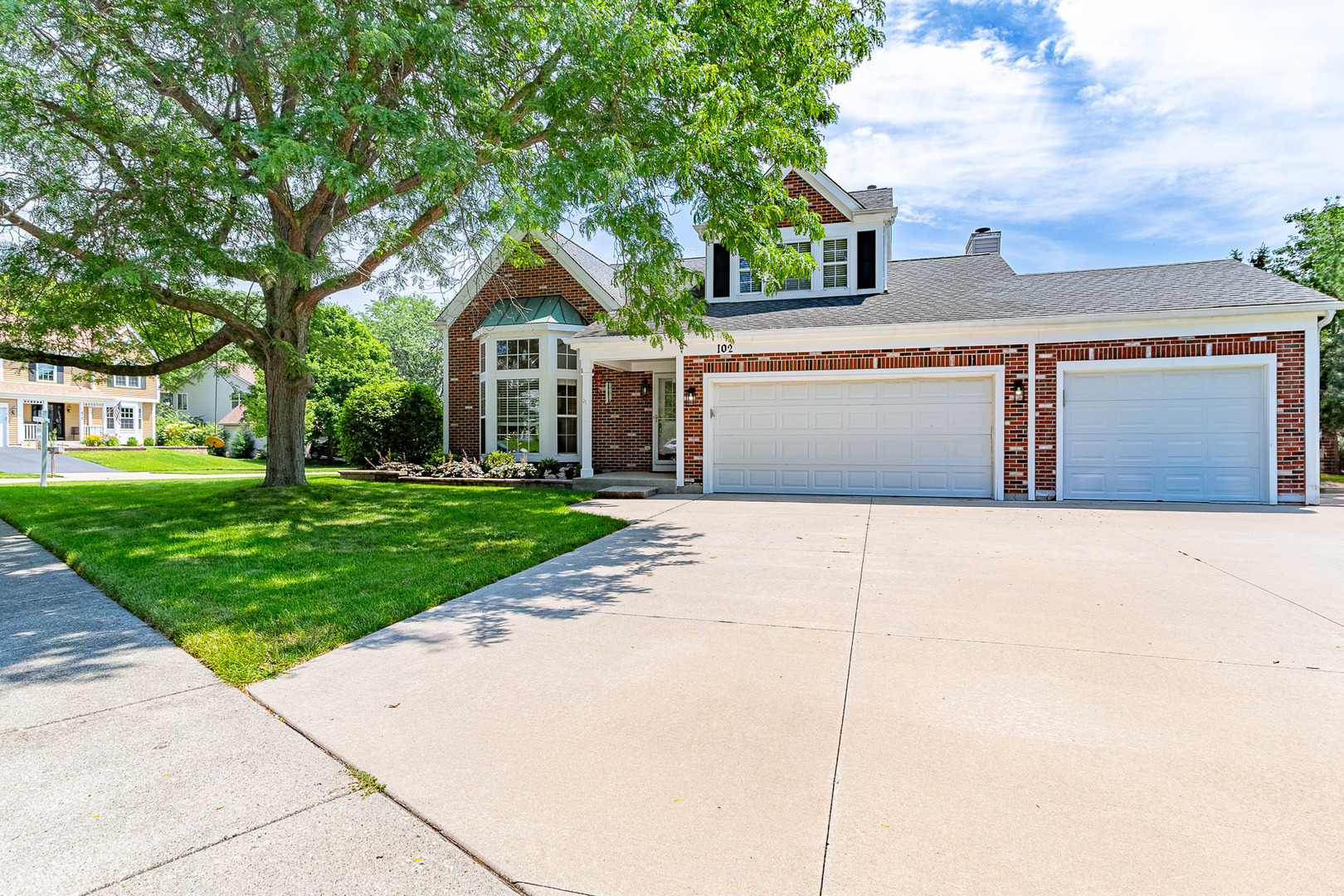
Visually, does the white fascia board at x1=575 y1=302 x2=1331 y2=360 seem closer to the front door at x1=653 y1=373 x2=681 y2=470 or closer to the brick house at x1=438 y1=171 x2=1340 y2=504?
the brick house at x1=438 y1=171 x2=1340 y2=504

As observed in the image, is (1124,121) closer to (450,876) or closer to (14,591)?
(450,876)

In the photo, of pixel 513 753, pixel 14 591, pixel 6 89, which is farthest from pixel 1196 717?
pixel 6 89

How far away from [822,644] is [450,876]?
2693 millimetres

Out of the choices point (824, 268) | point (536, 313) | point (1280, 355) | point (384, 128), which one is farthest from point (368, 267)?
point (1280, 355)

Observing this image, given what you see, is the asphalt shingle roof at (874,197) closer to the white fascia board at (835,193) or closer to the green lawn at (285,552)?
the white fascia board at (835,193)

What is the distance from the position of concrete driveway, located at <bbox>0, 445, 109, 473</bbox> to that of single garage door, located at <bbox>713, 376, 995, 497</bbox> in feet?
A: 57.6

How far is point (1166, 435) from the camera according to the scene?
11539mm

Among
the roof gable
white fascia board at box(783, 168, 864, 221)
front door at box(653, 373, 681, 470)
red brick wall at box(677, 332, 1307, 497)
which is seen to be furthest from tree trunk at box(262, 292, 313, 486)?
white fascia board at box(783, 168, 864, 221)

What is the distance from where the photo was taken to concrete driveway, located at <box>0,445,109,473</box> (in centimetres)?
1930

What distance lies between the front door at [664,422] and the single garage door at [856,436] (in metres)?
2.52

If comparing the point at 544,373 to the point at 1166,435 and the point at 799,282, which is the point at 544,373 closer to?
the point at 799,282

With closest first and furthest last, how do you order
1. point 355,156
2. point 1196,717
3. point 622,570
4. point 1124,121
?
1. point 1196,717
2. point 622,570
3. point 355,156
4. point 1124,121

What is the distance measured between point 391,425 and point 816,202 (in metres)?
11.8

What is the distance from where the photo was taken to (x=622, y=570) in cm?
643
